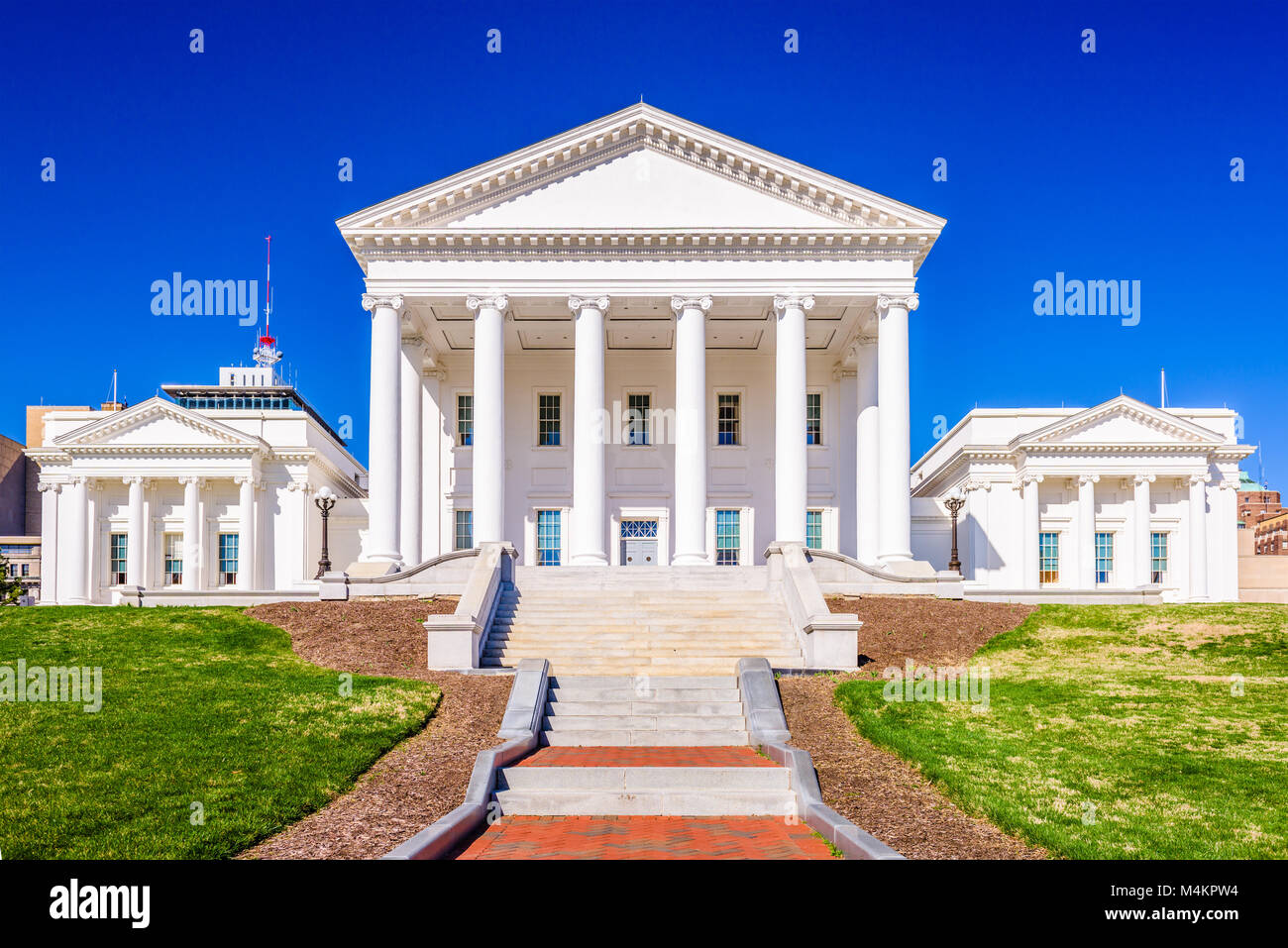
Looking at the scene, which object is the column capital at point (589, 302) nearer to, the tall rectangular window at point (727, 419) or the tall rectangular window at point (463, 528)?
the tall rectangular window at point (727, 419)

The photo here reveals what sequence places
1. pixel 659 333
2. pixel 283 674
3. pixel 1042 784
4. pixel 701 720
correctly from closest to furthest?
1. pixel 1042 784
2. pixel 701 720
3. pixel 283 674
4. pixel 659 333

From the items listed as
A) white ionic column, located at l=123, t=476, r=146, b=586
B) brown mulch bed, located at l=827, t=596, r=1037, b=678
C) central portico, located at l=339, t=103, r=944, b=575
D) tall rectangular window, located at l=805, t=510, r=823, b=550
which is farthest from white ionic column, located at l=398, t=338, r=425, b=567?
white ionic column, located at l=123, t=476, r=146, b=586

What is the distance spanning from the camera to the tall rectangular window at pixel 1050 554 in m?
52.0

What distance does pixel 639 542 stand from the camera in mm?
42812

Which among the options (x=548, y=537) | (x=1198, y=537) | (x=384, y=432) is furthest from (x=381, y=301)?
(x=1198, y=537)

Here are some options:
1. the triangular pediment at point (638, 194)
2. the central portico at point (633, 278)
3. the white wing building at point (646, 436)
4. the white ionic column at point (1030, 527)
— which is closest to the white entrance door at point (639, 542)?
the white wing building at point (646, 436)

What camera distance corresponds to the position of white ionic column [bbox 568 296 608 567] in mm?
35781

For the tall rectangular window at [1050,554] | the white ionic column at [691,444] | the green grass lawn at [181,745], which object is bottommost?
the green grass lawn at [181,745]

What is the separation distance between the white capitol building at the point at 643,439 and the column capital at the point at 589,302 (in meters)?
0.11

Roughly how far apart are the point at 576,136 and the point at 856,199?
976 centimetres

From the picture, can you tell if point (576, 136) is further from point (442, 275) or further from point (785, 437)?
point (785, 437)
